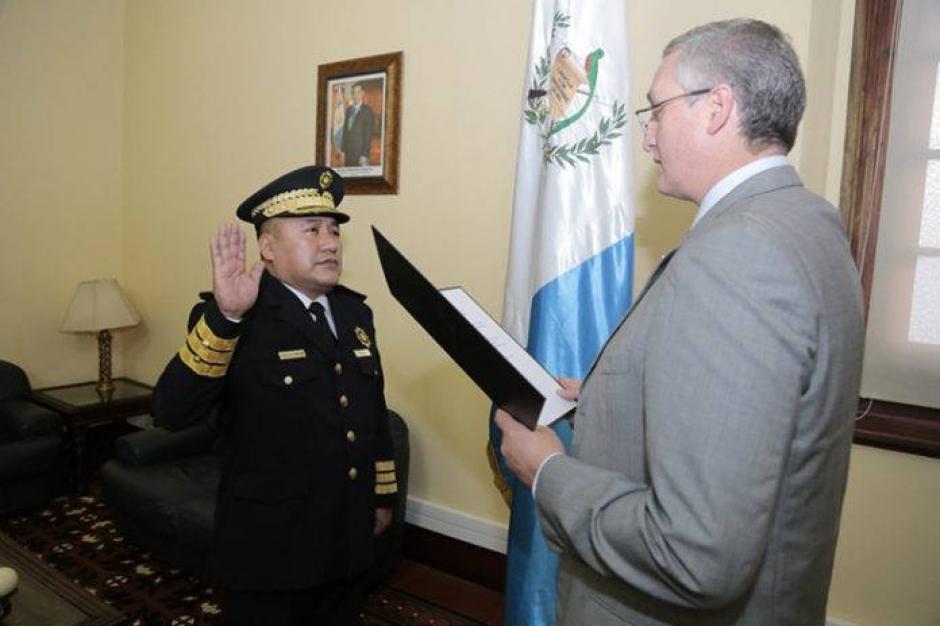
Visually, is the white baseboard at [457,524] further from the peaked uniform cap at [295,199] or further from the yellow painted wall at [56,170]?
the yellow painted wall at [56,170]

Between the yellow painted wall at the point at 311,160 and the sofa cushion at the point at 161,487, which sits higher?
the yellow painted wall at the point at 311,160

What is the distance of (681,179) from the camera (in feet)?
2.96

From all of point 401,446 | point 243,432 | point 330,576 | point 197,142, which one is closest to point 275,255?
point 243,432

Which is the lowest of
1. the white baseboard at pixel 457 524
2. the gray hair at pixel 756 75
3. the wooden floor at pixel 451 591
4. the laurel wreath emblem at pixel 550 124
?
the wooden floor at pixel 451 591

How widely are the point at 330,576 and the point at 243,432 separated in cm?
42

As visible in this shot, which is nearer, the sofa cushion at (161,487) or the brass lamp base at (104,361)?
the sofa cushion at (161,487)

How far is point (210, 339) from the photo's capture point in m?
1.36

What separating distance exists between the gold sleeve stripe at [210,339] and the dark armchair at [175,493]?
1288 millimetres

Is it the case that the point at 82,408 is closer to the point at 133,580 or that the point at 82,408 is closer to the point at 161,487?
the point at 161,487

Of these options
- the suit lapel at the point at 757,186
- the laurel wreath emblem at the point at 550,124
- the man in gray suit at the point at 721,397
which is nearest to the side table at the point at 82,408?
the laurel wreath emblem at the point at 550,124

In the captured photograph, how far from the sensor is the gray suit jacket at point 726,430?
659 mm

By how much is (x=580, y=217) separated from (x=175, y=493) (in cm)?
207

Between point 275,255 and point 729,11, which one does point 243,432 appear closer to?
point 275,255

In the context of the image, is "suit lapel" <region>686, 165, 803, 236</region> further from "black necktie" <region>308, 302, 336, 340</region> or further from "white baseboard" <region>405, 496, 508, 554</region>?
"white baseboard" <region>405, 496, 508, 554</region>
